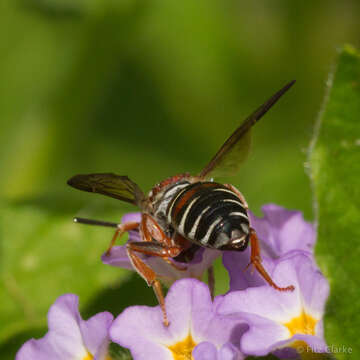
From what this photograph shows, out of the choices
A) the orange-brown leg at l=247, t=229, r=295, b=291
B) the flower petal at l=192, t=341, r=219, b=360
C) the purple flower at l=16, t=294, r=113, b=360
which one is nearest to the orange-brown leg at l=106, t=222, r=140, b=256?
the purple flower at l=16, t=294, r=113, b=360

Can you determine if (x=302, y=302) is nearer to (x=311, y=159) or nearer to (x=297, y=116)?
(x=311, y=159)

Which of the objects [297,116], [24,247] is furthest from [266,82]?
[24,247]

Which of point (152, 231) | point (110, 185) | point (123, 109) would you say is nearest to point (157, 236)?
point (152, 231)

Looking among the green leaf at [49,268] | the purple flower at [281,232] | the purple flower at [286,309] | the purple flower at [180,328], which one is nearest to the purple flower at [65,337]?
the purple flower at [180,328]

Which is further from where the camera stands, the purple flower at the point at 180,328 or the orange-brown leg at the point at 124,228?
the orange-brown leg at the point at 124,228

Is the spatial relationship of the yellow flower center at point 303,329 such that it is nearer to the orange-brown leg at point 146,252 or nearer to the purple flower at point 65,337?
the orange-brown leg at point 146,252

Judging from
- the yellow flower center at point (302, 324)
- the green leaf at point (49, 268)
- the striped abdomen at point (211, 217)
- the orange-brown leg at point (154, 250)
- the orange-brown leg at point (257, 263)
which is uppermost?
the striped abdomen at point (211, 217)

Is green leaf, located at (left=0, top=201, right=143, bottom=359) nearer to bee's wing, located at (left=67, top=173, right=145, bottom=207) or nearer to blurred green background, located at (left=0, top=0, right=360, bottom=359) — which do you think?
blurred green background, located at (left=0, top=0, right=360, bottom=359)
